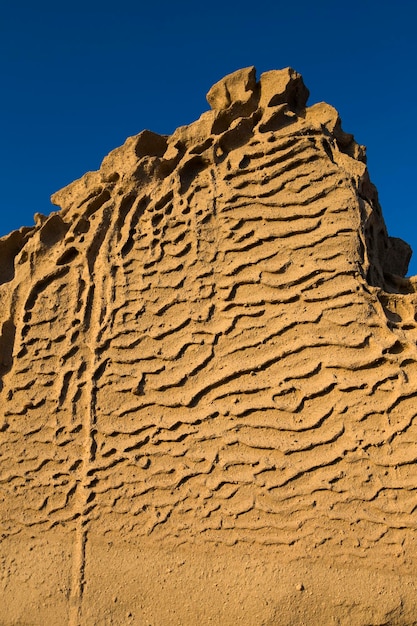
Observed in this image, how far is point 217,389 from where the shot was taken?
3.73 metres

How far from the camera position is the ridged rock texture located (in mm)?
3293

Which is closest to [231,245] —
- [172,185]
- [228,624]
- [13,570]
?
[172,185]

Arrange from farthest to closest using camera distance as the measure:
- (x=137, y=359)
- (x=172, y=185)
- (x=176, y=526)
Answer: (x=172, y=185) < (x=137, y=359) < (x=176, y=526)

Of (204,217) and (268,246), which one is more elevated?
(204,217)

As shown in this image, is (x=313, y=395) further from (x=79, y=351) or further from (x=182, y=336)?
(x=79, y=351)

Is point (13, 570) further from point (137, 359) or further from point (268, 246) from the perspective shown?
point (268, 246)

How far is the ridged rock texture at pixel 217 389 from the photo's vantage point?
3.29 meters

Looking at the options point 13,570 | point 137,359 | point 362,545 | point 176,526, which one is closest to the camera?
point 362,545

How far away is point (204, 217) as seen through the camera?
418 cm

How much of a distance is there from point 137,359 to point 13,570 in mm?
1713

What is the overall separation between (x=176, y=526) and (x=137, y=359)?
3.97 ft

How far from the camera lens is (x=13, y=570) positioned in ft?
Answer: 12.2

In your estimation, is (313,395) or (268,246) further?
(268,246)

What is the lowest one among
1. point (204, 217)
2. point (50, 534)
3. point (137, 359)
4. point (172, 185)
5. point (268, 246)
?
point (50, 534)
